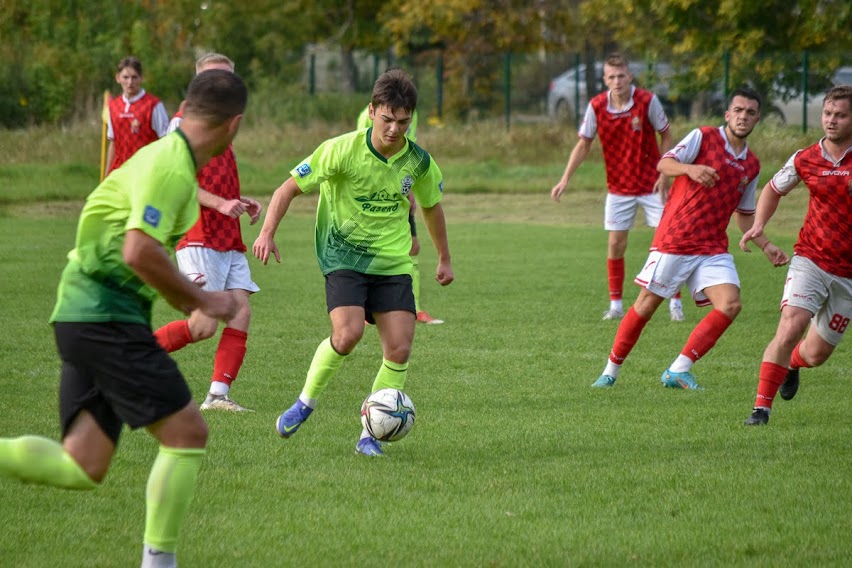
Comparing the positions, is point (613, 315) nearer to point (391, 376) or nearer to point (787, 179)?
point (787, 179)

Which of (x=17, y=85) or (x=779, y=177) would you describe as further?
(x=17, y=85)

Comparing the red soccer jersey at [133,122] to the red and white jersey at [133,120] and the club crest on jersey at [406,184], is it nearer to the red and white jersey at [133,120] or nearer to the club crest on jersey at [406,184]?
the red and white jersey at [133,120]

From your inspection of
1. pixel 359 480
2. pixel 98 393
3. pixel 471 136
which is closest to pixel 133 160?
pixel 98 393

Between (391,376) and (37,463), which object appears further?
(391,376)

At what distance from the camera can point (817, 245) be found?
22.5 ft

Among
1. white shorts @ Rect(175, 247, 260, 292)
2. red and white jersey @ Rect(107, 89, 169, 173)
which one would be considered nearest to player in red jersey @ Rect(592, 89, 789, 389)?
white shorts @ Rect(175, 247, 260, 292)

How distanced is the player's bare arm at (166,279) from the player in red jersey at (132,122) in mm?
9008

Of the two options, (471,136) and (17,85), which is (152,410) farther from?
(17,85)

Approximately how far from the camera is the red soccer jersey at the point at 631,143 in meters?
11.2

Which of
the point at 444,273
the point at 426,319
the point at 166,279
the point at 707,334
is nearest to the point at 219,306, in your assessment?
the point at 166,279

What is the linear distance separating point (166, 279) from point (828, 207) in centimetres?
423

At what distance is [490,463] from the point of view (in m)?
6.03

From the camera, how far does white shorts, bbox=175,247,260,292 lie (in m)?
7.32

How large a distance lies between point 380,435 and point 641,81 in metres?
24.4
